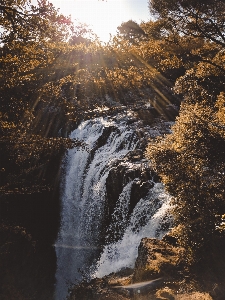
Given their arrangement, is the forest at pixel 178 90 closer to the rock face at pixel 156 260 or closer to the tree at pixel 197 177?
the tree at pixel 197 177

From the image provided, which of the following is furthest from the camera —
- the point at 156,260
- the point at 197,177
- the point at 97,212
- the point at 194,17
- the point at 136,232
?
the point at 97,212

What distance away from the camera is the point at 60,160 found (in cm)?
2372

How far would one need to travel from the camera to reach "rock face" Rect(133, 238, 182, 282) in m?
8.45

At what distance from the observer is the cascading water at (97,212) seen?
12.9 m

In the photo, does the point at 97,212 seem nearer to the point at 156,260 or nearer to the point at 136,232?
the point at 136,232

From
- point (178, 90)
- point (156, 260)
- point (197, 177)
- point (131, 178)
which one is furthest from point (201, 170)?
point (131, 178)

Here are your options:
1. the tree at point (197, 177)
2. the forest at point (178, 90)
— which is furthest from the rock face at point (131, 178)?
the tree at point (197, 177)

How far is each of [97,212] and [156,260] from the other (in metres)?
8.97

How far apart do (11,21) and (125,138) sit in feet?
44.2

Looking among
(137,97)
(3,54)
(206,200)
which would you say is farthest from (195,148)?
(137,97)

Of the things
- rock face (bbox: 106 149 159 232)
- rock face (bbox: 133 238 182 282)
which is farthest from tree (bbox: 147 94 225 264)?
rock face (bbox: 106 149 159 232)

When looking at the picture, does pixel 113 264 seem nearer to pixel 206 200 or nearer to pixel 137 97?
pixel 206 200

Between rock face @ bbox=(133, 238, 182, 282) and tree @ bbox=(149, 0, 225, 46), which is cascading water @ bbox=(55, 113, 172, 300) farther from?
tree @ bbox=(149, 0, 225, 46)

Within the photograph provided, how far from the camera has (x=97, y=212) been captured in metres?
17.6
